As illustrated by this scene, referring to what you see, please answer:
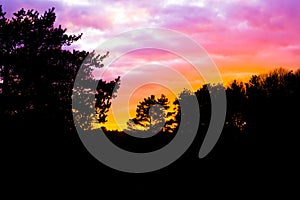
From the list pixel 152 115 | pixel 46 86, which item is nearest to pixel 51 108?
pixel 46 86

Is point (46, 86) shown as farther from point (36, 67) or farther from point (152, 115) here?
point (152, 115)

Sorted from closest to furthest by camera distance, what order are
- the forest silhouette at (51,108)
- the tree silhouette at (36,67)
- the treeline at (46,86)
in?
the forest silhouette at (51,108) → the treeline at (46,86) → the tree silhouette at (36,67)

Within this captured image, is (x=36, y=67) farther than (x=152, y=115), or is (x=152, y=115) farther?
(x=152, y=115)

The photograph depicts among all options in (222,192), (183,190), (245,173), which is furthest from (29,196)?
(245,173)

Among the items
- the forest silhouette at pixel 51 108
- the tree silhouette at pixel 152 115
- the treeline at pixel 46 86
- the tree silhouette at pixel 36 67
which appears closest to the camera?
the forest silhouette at pixel 51 108

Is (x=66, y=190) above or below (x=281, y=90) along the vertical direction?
below

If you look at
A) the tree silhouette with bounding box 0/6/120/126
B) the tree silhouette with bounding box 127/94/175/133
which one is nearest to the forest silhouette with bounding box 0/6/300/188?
the tree silhouette with bounding box 0/6/120/126

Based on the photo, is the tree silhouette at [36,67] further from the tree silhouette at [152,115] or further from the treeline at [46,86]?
the tree silhouette at [152,115]

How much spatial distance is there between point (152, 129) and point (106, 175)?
5384 cm

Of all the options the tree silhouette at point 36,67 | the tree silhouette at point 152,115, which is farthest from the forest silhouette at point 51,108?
the tree silhouette at point 152,115

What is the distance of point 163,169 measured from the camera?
2233cm

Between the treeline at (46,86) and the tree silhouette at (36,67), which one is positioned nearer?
the treeline at (46,86)

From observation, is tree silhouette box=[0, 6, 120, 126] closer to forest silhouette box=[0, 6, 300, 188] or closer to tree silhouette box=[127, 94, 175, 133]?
forest silhouette box=[0, 6, 300, 188]

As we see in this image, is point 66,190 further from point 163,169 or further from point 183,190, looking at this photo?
point 163,169
